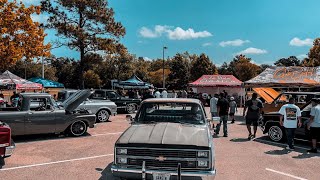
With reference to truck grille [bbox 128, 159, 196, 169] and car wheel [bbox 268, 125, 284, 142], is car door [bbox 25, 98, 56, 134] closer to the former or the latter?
truck grille [bbox 128, 159, 196, 169]

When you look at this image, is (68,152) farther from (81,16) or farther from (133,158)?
(81,16)

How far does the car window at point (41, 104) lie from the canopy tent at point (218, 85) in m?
24.8

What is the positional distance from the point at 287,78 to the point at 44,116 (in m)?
17.1

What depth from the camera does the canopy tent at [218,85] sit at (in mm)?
34312

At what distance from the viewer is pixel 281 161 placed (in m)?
8.50

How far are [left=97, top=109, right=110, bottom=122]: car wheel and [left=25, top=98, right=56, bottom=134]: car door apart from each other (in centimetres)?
559

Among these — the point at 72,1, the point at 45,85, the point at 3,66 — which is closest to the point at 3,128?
the point at 3,66

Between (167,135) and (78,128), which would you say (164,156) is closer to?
(167,135)

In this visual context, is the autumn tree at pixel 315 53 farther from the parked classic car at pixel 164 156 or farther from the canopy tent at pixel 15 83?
the parked classic car at pixel 164 156

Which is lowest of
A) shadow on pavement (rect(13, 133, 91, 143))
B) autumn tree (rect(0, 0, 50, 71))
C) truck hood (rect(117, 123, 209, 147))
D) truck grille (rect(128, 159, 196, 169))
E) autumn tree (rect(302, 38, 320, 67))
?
shadow on pavement (rect(13, 133, 91, 143))

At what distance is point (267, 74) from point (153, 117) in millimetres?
18101

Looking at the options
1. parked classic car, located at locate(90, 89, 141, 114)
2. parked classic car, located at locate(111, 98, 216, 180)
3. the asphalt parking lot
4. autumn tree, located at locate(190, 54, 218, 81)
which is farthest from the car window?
autumn tree, located at locate(190, 54, 218, 81)

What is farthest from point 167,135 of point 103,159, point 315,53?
point 315,53

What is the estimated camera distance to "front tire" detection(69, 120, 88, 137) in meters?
11.8
